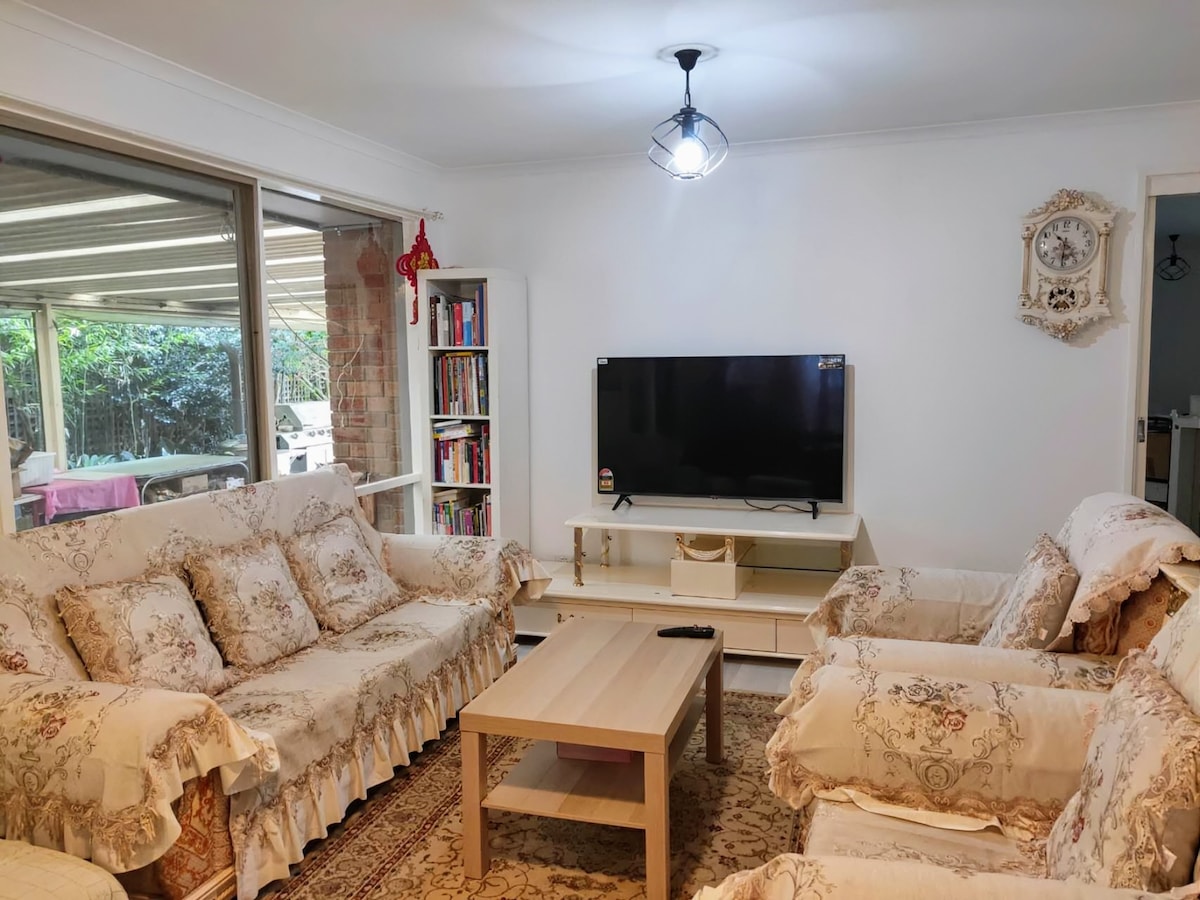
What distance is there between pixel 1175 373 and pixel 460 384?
A: 6.37m

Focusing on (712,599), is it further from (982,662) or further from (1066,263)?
(1066,263)

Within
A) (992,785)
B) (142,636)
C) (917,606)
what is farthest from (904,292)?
(142,636)

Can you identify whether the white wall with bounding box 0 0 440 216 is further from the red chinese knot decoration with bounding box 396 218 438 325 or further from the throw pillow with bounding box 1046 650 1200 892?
the throw pillow with bounding box 1046 650 1200 892

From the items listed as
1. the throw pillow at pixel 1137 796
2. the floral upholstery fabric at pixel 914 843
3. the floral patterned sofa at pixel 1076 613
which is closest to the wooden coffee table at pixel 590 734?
the floral patterned sofa at pixel 1076 613

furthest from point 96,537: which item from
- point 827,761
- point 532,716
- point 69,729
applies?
point 827,761

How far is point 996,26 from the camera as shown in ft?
8.71

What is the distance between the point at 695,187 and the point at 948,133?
1.15 metres

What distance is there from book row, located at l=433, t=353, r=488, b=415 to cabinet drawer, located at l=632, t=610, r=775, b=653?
54.2 inches

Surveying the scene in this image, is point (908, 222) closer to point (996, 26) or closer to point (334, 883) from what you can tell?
point (996, 26)

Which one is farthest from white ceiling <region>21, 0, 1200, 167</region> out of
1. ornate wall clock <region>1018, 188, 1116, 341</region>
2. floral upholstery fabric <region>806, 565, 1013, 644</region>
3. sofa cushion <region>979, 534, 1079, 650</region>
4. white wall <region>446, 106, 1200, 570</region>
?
floral upholstery fabric <region>806, 565, 1013, 644</region>

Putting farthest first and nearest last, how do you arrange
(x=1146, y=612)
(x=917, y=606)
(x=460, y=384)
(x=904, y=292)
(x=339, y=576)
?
(x=460, y=384) < (x=904, y=292) < (x=339, y=576) < (x=917, y=606) < (x=1146, y=612)

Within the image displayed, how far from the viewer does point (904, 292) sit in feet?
13.2

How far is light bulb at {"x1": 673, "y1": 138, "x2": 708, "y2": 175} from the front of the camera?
10.2ft

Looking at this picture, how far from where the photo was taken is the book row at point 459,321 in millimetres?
4375
